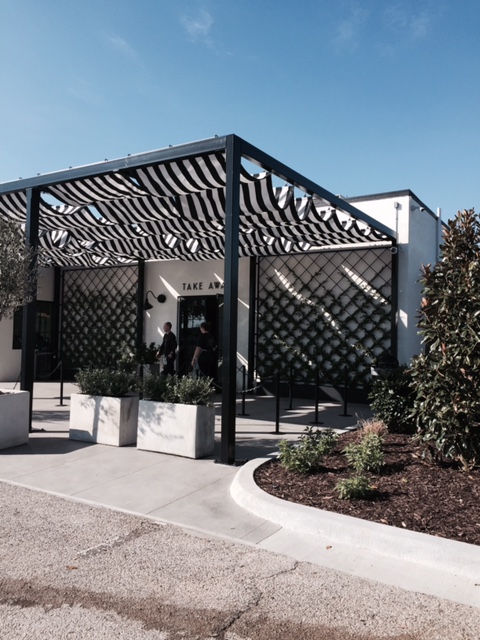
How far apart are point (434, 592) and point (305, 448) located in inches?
75.4

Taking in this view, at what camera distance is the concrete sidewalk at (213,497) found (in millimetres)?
2809

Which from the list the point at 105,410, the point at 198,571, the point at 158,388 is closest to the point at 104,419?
the point at 105,410

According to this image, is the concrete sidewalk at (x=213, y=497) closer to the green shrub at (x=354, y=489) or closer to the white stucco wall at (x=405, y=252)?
the green shrub at (x=354, y=489)

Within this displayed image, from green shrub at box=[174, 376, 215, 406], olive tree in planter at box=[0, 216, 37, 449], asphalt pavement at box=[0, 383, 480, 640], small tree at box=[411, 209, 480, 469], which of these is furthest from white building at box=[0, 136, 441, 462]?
small tree at box=[411, 209, 480, 469]

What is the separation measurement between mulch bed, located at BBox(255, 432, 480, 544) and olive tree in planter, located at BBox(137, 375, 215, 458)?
88 cm

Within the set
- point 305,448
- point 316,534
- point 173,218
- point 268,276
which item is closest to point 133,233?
point 173,218

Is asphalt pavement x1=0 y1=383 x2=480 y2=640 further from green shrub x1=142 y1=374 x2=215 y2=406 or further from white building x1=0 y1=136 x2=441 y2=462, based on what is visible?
white building x1=0 y1=136 x2=441 y2=462

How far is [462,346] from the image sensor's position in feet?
14.1

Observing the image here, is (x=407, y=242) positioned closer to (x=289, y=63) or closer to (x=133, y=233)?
(x=289, y=63)

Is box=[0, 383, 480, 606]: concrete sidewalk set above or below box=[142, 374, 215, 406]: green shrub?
below

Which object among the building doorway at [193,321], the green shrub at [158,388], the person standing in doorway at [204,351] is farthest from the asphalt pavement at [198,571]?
the building doorway at [193,321]

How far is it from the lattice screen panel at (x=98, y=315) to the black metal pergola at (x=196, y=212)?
256 cm

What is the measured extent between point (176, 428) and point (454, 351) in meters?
2.81

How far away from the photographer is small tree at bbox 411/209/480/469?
Answer: 4227 millimetres
